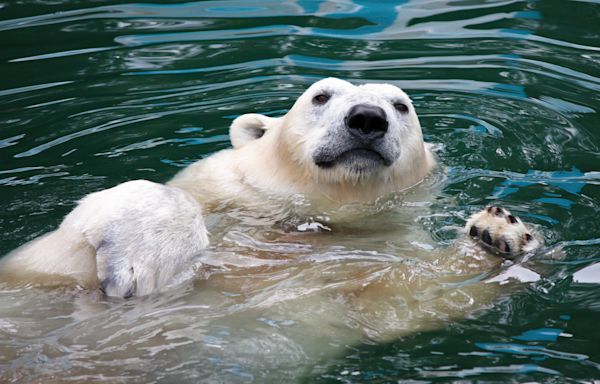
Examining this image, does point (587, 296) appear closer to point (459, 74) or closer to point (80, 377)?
point (80, 377)

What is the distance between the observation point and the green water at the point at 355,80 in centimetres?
382

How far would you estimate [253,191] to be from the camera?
17.3 feet

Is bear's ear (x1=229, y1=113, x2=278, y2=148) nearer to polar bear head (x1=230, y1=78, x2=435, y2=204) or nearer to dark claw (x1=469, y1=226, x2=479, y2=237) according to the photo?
polar bear head (x1=230, y1=78, x2=435, y2=204)

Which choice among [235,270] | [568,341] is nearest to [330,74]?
[235,270]

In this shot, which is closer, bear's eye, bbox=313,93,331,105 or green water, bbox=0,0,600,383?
green water, bbox=0,0,600,383

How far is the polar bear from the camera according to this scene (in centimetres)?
425

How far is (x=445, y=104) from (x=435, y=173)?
171 cm

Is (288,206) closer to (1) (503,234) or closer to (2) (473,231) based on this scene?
(2) (473,231)

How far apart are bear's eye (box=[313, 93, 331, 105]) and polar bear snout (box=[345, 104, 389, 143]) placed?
0.49m

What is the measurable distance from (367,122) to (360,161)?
9.3 inches

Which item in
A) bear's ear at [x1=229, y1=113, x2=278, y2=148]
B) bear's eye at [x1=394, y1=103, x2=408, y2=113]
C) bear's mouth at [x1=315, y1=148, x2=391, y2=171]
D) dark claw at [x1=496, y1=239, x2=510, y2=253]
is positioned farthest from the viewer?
bear's ear at [x1=229, y1=113, x2=278, y2=148]

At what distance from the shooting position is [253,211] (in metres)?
5.13

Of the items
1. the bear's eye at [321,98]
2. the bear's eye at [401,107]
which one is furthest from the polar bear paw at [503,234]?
the bear's eye at [321,98]

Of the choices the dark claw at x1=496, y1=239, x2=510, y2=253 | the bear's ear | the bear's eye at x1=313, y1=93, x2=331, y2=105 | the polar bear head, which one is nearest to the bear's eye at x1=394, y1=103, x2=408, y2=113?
the polar bear head
